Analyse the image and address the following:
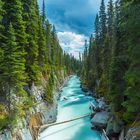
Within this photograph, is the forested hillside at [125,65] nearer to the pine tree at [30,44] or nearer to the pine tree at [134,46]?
the pine tree at [134,46]

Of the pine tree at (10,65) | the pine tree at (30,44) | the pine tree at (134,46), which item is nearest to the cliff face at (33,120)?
the pine tree at (30,44)

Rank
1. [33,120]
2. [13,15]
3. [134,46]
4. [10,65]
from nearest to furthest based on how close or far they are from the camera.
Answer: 1. [134,46]
2. [10,65]
3. [13,15]
4. [33,120]

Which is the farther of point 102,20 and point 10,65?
point 102,20

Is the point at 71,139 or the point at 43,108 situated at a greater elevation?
the point at 43,108

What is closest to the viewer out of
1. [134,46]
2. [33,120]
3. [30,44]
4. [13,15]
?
[134,46]

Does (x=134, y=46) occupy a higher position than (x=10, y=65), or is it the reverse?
(x=134, y=46)

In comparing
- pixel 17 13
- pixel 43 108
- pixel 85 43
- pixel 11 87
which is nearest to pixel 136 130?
pixel 11 87

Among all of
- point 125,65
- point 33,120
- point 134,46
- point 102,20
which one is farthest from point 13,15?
point 102,20

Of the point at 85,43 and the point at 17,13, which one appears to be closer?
the point at 17,13

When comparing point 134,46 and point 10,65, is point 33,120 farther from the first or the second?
point 134,46

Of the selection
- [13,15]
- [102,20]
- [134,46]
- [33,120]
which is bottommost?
[33,120]

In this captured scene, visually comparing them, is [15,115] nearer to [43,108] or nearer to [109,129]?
[109,129]

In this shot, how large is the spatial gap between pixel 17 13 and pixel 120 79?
474 inches

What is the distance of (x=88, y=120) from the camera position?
118 ft
